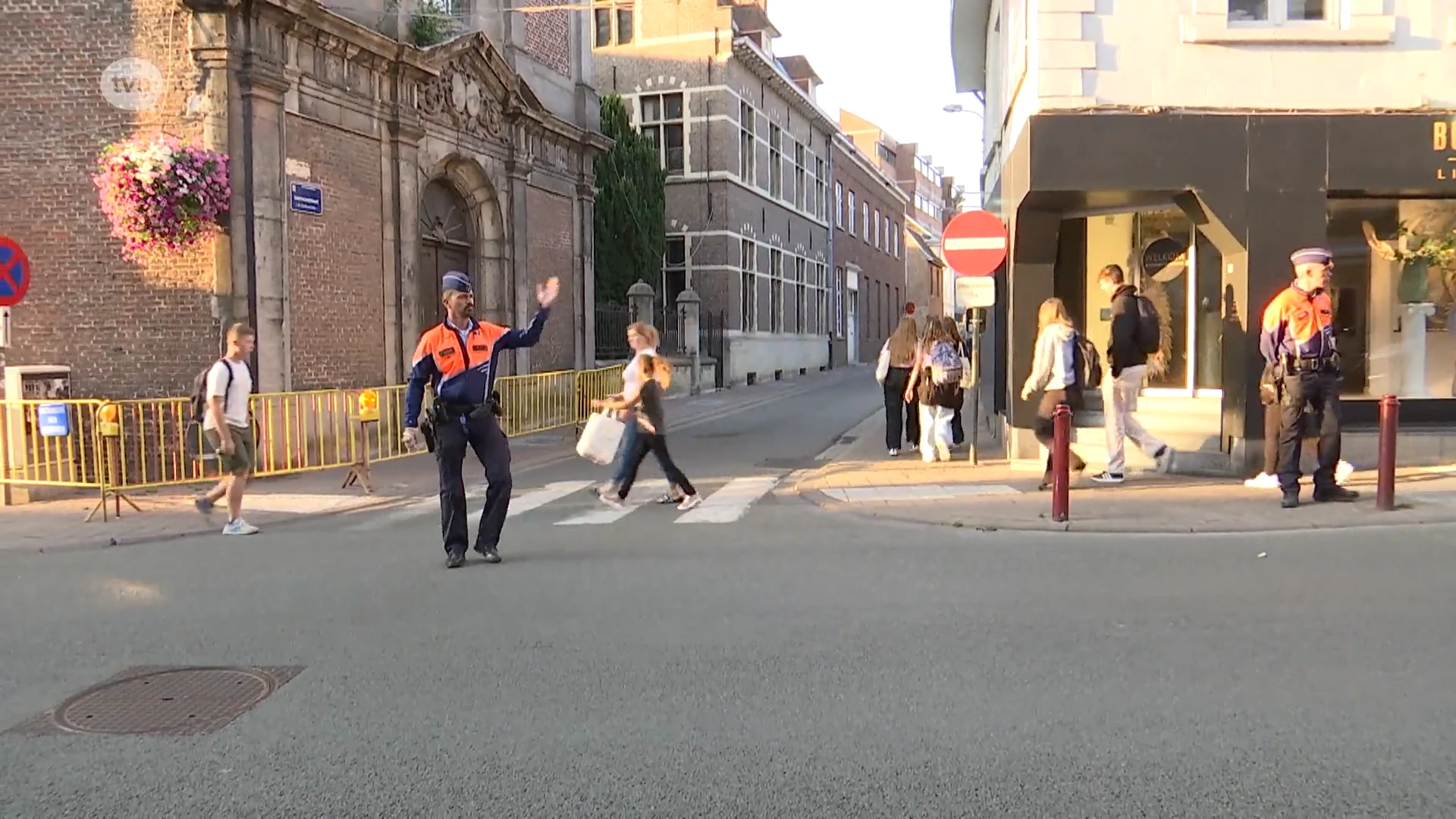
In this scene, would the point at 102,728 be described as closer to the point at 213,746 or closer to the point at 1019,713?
the point at 213,746

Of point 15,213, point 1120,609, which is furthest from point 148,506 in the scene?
point 1120,609

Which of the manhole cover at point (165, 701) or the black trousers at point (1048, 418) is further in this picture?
the black trousers at point (1048, 418)

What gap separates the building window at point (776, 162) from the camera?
35.1 metres

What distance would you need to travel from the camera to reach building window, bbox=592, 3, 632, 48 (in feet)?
107

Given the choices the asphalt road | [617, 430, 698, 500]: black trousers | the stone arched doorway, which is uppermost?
the stone arched doorway

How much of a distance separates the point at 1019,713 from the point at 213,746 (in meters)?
3.01

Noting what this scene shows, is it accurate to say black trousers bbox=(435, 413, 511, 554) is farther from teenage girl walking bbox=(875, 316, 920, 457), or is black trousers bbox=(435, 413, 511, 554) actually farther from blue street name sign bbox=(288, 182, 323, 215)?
blue street name sign bbox=(288, 182, 323, 215)

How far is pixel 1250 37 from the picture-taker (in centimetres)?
1010

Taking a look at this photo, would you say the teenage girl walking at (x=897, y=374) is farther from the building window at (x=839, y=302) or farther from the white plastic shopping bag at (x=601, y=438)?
the building window at (x=839, y=302)

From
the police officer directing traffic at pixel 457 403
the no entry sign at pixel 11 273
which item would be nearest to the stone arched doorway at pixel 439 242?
the no entry sign at pixel 11 273

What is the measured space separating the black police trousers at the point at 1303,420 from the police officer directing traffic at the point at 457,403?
576 cm

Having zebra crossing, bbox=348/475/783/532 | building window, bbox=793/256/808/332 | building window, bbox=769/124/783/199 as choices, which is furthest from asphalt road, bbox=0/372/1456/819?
building window, bbox=793/256/808/332

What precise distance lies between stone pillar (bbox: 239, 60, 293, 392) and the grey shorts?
373 centimetres

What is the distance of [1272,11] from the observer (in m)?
10.3
